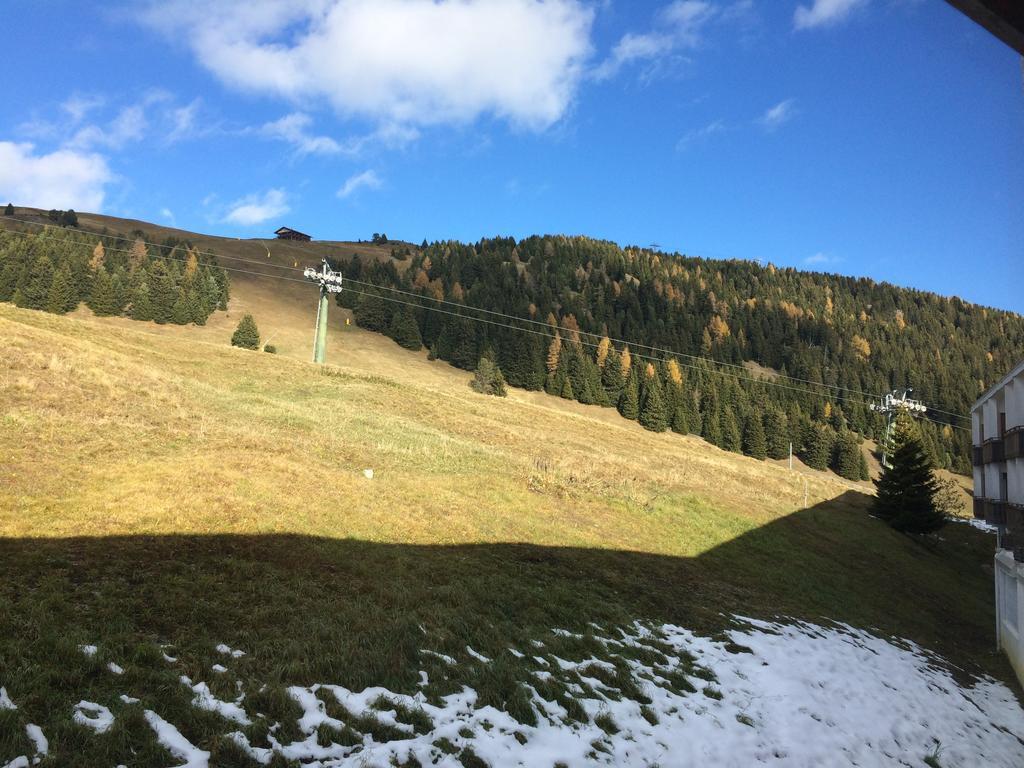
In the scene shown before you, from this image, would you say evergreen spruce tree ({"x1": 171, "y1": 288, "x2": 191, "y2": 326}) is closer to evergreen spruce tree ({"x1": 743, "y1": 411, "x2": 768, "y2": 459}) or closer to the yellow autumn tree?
the yellow autumn tree

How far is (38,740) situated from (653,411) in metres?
107

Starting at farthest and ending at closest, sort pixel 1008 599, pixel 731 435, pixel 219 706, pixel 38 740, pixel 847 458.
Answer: pixel 731 435 → pixel 847 458 → pixel 1008 599 → pixel 219 706 → pixel 38 740

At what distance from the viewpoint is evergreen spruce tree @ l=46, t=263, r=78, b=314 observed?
292 feet

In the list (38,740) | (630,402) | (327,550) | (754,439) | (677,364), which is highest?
(677,364)

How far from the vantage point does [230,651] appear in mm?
8422

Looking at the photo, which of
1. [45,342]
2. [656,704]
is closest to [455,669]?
[656,704]

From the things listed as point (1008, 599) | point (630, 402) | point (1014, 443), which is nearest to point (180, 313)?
point (630, 402)

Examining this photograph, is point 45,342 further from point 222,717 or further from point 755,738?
point 755,738

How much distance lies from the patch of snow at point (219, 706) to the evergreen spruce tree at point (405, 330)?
114 m

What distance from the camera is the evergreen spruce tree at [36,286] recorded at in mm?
88438

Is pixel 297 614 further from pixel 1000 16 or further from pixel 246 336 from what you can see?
pixel 246 336

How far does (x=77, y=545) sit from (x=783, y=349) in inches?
8334

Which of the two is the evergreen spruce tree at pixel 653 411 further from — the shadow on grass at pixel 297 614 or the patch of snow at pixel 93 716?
the patch of snow at pixel 93 716

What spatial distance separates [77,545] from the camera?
11305mm
